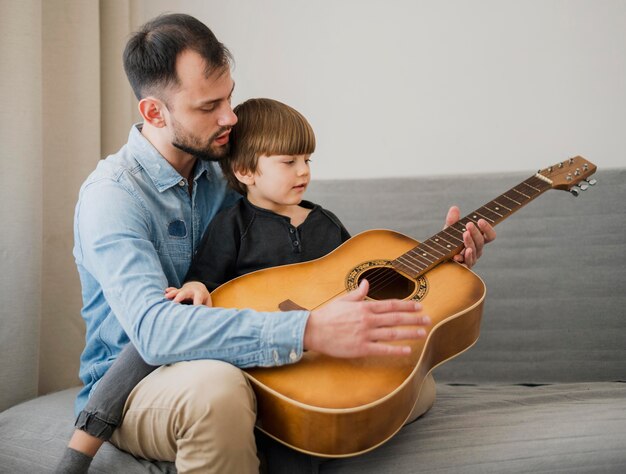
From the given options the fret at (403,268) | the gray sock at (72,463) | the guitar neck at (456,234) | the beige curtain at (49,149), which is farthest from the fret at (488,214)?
the beige curtain at (49,149)

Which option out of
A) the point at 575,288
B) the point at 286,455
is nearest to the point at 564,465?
the point at 286,455

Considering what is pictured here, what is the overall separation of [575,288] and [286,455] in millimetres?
1023

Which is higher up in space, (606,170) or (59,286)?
(606,170)

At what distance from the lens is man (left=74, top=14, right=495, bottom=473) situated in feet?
3.74

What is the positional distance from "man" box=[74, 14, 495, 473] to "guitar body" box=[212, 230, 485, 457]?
0.04 meters

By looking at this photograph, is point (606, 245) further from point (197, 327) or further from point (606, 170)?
point (197, 327)

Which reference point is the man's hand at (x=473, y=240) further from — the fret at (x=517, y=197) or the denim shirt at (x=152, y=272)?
the denim shirt at (x=152, y=272)

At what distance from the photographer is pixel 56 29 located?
78.0 inches

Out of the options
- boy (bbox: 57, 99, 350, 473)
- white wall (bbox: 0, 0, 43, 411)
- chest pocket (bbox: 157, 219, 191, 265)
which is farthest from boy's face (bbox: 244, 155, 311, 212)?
white wall (bbox: 0, 0, 43, 411)

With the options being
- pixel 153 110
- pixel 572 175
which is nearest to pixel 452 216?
pixel 572 175

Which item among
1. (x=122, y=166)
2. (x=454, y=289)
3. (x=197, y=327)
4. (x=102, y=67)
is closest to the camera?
(x=197, y=327)

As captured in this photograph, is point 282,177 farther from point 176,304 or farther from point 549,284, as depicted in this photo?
point 549,284

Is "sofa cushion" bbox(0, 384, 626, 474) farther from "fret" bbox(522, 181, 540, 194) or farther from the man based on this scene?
"fret" bbox(522, 181, 540, 194)

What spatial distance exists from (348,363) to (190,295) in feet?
1.24
